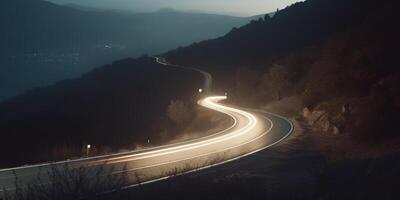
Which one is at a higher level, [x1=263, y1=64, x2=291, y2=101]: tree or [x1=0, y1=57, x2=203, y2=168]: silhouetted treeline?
[x1=263, y1=64, x2=291, y2=101]: tree

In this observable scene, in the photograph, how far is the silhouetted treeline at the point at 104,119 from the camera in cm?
6988

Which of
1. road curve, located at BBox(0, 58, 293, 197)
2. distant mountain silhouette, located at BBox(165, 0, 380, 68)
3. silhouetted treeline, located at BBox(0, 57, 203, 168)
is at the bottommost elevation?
silhouetted treeline, located at BBox(0, 57, 203, 168)

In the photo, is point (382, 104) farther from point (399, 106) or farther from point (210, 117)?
point (210, 117)

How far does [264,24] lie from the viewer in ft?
548

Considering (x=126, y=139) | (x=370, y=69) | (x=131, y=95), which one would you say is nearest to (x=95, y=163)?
(x=370, y=69)

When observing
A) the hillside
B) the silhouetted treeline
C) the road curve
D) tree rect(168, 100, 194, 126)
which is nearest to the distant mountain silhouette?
the hillside

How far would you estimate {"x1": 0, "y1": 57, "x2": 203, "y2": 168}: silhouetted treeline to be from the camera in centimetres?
6988

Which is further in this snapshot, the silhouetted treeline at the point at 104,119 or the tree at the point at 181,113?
the silhouetted treeline at the point at 104,119

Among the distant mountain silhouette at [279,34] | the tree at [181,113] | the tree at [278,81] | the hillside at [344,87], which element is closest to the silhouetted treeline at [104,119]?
the tree at [181,113]

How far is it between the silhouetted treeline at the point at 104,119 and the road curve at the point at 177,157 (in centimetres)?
1821

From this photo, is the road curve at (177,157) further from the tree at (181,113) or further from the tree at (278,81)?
the tree at (278,81)

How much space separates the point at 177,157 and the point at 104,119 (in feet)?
215

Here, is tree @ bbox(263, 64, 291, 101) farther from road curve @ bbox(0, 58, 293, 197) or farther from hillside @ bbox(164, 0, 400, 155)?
road curve @ bbox(0, 58, 293, 197)

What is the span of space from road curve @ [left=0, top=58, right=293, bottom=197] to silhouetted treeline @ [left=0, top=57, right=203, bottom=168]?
59.7 ft
